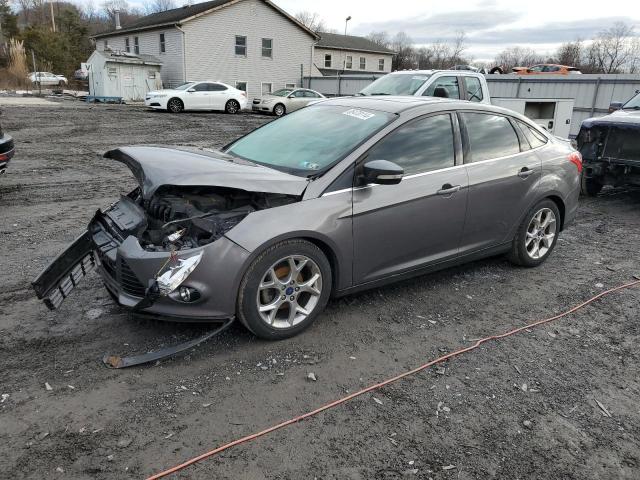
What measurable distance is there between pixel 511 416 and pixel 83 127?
1645cm

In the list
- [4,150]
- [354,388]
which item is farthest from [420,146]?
[4,150]

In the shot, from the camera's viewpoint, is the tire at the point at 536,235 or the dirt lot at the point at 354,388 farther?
the tire at the point at 536,235

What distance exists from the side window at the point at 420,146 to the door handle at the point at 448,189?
17 cm

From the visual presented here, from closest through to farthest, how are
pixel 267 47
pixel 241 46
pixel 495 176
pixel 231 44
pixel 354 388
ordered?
pixel 354 388 → pixel 495 176 → pixel 231 44 → pixel 241 46 → pixel 267 47

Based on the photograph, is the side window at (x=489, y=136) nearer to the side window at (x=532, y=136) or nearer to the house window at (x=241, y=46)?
the side window at (x=532, y=136)

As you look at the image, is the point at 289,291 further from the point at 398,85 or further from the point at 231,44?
the point at 231,44

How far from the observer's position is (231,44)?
32.9 meters

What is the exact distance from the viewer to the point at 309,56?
36.6 m

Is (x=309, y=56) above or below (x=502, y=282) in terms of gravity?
above

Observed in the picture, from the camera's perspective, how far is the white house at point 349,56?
163ft

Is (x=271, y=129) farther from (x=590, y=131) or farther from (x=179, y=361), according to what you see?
(x=590, y=131)

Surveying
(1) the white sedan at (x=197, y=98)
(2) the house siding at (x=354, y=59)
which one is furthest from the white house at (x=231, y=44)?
(2) the house siding at (x=354, y=59)

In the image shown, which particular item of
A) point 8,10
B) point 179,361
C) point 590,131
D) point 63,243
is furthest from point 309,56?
point 8,10

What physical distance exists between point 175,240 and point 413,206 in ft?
6.06
